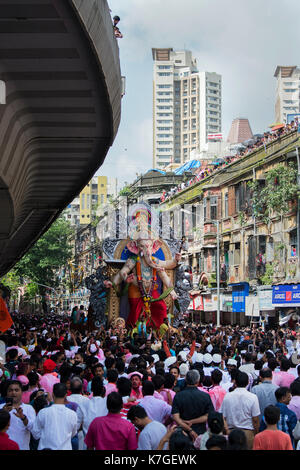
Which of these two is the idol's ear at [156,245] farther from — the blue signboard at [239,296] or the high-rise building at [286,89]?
the high-rise building at [286,89]

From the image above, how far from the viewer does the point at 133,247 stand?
100 feet

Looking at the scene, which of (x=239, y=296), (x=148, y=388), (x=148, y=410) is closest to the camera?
(x=148, y=410)

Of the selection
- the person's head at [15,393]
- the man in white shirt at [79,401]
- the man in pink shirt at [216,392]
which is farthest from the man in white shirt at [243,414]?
the person's head at [15,393]

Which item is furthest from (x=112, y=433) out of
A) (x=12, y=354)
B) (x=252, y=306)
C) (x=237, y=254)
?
(x=237, y=254)

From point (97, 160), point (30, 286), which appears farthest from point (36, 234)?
point (30, 286)

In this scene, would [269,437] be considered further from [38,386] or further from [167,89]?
[167,89]

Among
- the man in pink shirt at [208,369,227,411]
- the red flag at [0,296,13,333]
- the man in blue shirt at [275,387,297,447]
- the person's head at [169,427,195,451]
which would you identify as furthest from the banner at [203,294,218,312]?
the person's head at [169,427,195,451]

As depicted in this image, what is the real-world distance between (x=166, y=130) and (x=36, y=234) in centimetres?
12755

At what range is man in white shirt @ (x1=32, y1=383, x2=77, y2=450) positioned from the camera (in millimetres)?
7824

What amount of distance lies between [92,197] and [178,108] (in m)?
42.2

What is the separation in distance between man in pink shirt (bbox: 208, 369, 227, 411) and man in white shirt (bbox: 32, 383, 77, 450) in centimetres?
251

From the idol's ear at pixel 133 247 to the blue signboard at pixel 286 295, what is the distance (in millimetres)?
8624

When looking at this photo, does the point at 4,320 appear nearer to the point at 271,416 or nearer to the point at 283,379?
the point at 283,379

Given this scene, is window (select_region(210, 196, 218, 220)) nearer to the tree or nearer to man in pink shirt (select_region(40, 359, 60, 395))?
the tree
